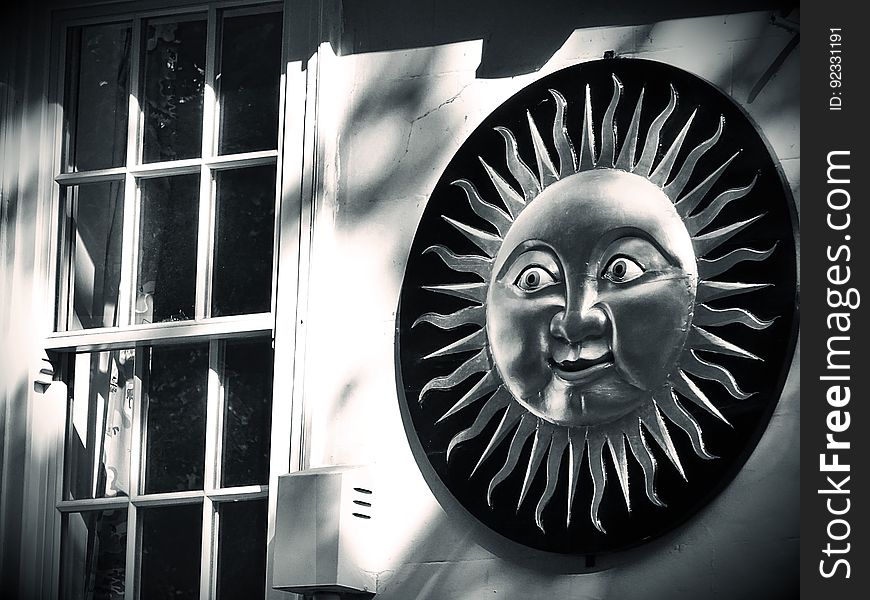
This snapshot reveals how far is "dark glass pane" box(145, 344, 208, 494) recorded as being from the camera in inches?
206

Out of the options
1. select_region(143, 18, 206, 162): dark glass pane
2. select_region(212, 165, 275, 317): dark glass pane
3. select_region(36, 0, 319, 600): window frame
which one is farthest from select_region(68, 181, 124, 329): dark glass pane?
select_region(212, 165, 275, 317): dark glass pane

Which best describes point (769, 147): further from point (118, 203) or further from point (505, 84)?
point (118, 203)

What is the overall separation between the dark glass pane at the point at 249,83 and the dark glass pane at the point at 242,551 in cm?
119

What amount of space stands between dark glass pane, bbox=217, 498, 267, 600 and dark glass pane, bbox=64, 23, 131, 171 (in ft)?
4.27

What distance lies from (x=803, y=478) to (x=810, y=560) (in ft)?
0.75

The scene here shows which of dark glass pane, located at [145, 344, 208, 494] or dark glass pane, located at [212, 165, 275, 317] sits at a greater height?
dark glass pane, located at [212, 165, 275, 317]

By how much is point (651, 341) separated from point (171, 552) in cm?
170

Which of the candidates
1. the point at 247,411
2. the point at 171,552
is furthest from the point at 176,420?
the point at 171,552

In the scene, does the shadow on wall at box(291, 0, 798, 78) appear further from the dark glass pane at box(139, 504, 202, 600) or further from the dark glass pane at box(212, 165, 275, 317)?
the dark glass pane at box(139, 504, 202, 600)

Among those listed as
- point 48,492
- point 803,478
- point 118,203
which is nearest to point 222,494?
point 48,492

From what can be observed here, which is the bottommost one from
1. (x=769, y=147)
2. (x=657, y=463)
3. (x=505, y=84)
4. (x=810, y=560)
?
(x=810, y=560)

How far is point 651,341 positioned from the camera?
14.9 ft

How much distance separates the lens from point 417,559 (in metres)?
4.82

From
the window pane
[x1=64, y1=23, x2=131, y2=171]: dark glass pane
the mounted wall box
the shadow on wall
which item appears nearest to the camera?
the mounted wall box
